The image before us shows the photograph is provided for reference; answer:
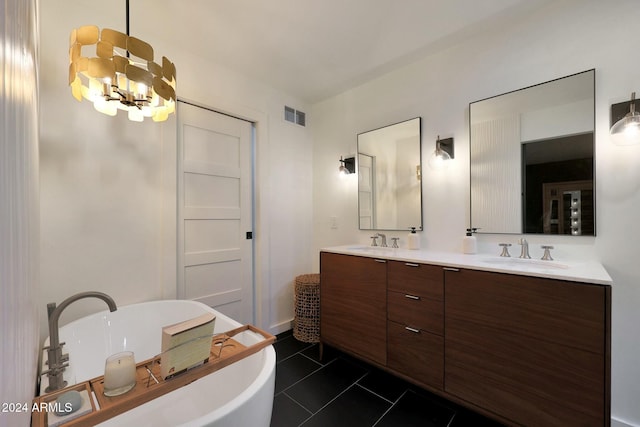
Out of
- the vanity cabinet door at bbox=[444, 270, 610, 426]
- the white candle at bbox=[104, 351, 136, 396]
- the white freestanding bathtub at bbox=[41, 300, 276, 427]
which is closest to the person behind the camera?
the white candle at bbox=[104, 351, 136, 396]

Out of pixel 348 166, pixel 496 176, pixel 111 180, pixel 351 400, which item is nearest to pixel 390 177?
pixel 348 166

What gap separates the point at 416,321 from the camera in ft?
5.59

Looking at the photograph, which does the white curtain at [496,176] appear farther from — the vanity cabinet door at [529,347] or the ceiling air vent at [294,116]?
the ceiling air vent at [294,116]

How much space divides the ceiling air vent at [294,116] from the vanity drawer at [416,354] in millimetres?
2372

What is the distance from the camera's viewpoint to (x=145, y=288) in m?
1.92

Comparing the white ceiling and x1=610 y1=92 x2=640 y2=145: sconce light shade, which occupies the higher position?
the white ceiling

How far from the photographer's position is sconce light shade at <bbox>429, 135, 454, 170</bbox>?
2.09 m

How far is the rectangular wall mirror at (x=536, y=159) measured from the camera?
158 cm

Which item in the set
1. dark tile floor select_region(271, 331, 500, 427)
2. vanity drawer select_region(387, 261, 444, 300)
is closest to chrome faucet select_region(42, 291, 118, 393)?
dark tile floor select_region(271, 331, 500, 427)

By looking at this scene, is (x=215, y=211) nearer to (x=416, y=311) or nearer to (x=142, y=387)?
(x=142, y=387)

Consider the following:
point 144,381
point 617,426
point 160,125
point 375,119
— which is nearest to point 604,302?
point 617,426

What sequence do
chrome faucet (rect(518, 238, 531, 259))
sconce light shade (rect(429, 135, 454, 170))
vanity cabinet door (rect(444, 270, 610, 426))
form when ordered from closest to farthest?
1. vanity cabinet door (rect(444, 270, 610, 426))
2. chrome faucet (rect(518, 238, 531, 259))
3. sconce light shade (rect(429, 135, 454, 170))

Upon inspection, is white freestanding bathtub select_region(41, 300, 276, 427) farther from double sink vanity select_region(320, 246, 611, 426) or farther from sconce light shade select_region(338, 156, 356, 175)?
sconce light shade select_region(338, 156, 356, 175)

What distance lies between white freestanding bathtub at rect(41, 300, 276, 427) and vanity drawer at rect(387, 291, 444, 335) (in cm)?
98
